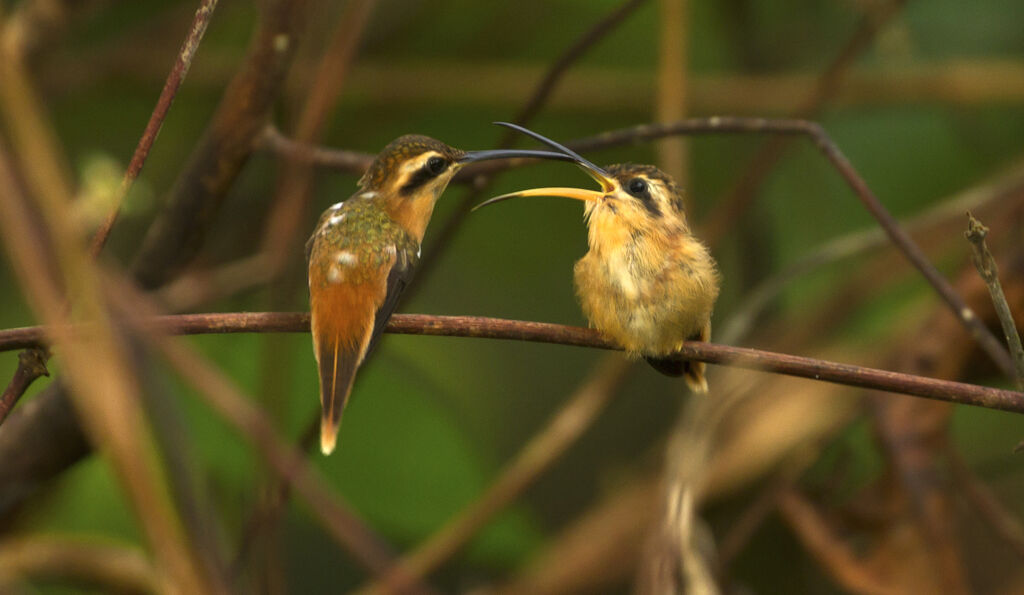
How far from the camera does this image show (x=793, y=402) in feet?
8.47

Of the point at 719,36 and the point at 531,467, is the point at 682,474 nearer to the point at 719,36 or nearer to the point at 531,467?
the point at 531,467

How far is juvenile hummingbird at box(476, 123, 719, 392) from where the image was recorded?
1524 millimetres

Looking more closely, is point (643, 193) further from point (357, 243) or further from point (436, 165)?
point (357, 243)

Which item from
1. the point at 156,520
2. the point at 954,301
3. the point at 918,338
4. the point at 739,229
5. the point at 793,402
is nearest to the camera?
the point at 156,520

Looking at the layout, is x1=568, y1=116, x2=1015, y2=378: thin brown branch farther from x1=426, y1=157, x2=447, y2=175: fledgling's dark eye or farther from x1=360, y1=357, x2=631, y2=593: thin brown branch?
x1=360, y1=357, x2=631, y2=593: thin brown branch

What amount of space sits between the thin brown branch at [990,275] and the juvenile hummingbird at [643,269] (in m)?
0.44

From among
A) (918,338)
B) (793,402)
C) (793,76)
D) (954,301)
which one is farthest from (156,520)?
(793,76)

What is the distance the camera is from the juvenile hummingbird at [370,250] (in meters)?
1.43

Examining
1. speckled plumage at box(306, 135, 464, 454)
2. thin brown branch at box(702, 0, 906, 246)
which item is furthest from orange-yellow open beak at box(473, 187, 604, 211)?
thin brown branch at box(702, 0, 906, 246)

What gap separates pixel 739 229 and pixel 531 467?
4.08 feet

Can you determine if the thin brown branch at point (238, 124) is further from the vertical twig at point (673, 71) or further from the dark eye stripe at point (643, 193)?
the vertical twig at point (673, 71)

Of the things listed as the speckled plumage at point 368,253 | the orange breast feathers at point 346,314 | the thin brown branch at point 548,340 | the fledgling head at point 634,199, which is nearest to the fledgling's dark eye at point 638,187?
the fledgling head at point 634,199

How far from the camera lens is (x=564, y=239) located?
10.7 feet

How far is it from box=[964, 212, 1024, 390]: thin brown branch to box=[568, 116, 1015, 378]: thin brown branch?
0.29 m
